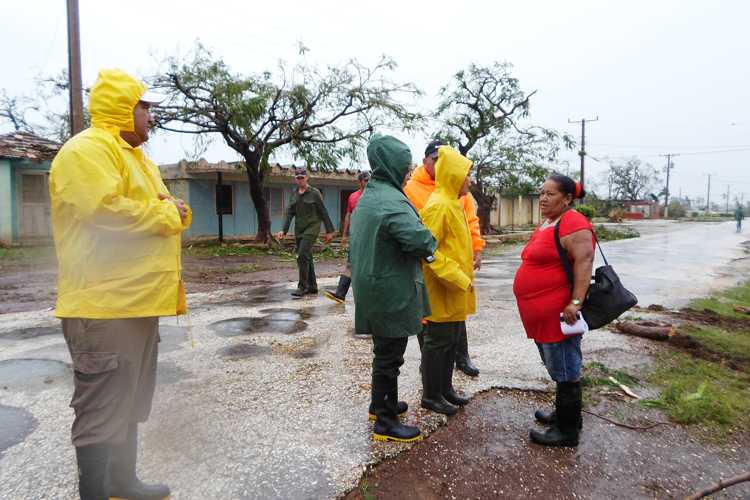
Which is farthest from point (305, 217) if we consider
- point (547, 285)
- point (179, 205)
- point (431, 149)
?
point (179, 205)

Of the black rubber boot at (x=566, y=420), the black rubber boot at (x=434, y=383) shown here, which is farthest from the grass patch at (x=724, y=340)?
the black rubber boot at (x=434, y=383)

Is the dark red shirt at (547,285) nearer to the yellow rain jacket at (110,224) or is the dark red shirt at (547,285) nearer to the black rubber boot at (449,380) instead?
the black rubber boot at (449,380)

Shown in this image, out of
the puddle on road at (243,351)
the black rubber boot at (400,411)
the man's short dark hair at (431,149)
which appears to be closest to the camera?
the black rubber boot at (400,411)

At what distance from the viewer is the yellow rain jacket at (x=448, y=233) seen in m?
3.30

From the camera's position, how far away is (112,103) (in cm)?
217

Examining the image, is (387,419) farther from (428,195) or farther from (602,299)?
(428,195)

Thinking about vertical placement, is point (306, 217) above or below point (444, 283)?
above

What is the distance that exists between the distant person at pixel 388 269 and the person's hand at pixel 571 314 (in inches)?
31.0

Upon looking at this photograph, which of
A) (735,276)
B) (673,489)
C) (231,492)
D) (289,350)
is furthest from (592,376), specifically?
(735,276)

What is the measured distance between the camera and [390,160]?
2980 millimetres

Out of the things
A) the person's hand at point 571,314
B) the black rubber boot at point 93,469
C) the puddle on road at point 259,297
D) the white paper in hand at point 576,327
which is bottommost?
the puddle on road at point 259,297

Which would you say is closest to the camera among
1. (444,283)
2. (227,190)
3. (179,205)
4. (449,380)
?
(179,205)

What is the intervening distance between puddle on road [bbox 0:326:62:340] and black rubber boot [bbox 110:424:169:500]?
3746 mm

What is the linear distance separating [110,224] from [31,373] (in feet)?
9.52
